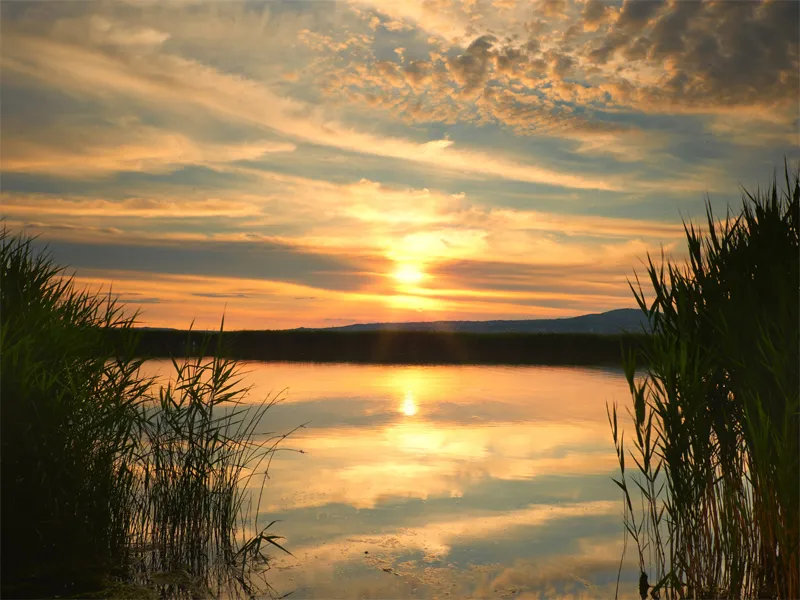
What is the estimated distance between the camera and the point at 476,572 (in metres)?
7.66

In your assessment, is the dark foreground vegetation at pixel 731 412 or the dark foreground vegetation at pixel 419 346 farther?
the dark foreground vegetation at pixel 419 346

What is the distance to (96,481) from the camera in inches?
285

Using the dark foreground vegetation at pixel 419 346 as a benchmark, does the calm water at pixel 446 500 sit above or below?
below

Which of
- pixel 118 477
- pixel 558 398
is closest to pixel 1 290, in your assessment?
pixel 118 477

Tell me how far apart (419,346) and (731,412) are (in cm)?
4631

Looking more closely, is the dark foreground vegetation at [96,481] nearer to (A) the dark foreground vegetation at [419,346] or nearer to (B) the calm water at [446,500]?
(B) the calm water at [446,500]

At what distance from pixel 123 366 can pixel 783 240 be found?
7.45m

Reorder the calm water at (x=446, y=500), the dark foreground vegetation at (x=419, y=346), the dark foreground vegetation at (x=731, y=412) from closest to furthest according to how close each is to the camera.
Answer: the dark foreground vegetation at (x=731, y=412), the calm water at (x=446, y=500), the dark foreground vegetation at (x=419, y=346)

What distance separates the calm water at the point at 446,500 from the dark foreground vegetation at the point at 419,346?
81.4ft

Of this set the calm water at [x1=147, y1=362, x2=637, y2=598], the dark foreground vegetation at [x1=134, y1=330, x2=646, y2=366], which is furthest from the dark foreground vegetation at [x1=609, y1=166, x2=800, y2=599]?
the dark foreground vegetation at [x1=134, y1=330, x2=646, y2=366]

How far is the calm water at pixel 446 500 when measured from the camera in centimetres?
750

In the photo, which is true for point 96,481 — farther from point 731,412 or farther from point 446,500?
point 731,412

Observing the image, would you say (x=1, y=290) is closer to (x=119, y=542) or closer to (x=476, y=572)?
(x=119, y=542)

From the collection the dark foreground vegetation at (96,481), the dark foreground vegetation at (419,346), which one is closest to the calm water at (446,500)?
the dark foreground vegetation at (96,481)
